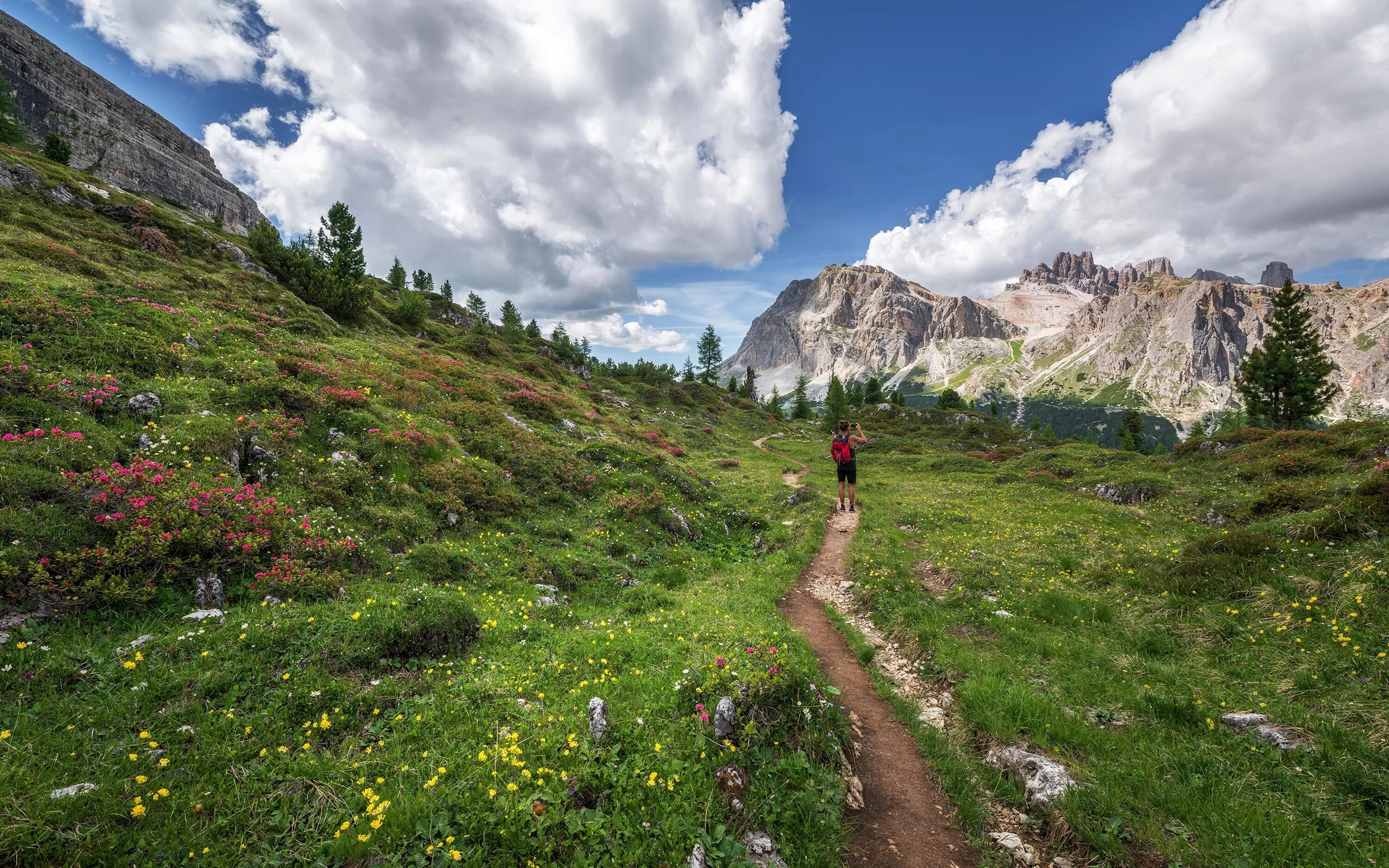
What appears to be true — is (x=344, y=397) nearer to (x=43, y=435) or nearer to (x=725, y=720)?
(x=43, y=435)

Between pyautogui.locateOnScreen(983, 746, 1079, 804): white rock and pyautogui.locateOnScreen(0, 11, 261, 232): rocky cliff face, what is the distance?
495ft

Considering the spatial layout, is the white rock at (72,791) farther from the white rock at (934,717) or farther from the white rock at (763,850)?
the white rock at (934,717)

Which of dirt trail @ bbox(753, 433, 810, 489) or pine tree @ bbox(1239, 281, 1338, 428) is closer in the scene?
dirt trail @ bbox(753, 433, 810, 489)

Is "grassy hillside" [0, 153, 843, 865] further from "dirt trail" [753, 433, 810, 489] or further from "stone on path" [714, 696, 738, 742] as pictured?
"dirt trail" [753, 433, 810, 489]

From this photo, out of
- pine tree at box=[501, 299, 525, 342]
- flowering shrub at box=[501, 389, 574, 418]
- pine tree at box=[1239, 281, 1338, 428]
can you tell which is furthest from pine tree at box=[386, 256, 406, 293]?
pine tree at box=[1239, 281, 1338, 428]

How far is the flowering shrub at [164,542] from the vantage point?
26.6ft

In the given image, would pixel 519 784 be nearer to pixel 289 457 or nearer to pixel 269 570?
pixel 269 570

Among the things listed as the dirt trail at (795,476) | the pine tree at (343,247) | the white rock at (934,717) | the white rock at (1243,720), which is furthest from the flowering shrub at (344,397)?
the pine tree at (343,247)

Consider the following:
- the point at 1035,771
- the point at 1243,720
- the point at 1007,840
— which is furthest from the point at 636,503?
the point at 1243,720

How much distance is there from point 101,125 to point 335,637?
207593 millimetres

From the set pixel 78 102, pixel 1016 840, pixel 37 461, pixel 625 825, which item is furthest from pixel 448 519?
pixel 78 102

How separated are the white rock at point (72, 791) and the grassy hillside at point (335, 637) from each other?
8 centimetres

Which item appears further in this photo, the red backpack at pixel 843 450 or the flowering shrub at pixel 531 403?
the flowering shrub at pixel 531 403

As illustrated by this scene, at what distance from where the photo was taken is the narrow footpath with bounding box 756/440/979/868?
624 centimetres
